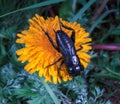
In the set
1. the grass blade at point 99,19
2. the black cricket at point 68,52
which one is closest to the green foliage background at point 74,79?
the grass blade at point 99,19

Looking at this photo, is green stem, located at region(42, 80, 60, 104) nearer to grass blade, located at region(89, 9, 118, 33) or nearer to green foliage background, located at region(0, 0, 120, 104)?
green foliage background, located at region(0, 0, 120, 104)

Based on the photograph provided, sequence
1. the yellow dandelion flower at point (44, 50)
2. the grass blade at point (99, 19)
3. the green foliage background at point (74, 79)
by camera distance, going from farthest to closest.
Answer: the grass blade at point (99, 19) → the green foliage background at point (74, 79) → the yellow dandelion flower at point (44, 50)

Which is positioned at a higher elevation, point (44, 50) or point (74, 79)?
point (44, 50)

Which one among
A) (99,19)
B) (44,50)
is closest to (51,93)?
(44,50)

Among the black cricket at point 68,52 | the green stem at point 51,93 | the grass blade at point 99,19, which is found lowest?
the green stem at point 51,93

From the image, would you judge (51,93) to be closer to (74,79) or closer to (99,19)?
(74,79)

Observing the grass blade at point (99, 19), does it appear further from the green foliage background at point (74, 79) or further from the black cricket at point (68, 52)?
the black cricket at point (68, 52)

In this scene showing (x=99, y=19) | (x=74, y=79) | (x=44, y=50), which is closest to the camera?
(x=44, y=50)

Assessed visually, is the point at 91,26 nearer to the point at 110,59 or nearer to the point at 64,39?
the point at 110,59
